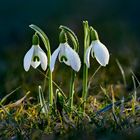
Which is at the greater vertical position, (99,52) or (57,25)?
(57,25)

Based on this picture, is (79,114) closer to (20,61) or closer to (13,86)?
(13,86)

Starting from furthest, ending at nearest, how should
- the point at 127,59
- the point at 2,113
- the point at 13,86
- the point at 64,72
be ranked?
1. the point at 127,59
2. the point at 64,72
3. the point at 13,86
4. the point at 2,113

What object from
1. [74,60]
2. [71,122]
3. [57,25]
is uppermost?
[57,25]

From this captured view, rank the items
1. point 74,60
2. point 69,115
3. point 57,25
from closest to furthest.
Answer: point 74,60
point 69,115
point 57,25

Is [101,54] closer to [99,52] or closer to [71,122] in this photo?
[99,52]

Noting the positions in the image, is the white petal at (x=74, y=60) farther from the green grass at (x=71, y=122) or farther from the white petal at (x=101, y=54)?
the green grass at (x=71, y=122)

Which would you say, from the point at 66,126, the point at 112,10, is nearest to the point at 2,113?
the point at 66,126

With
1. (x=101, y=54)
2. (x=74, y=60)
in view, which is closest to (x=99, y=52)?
(x=101, y=54)

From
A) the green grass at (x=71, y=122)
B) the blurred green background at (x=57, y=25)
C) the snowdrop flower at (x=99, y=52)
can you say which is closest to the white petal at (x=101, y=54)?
the snowdrop flower at (x=99, y=52)
